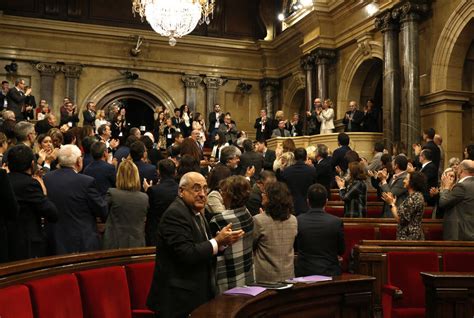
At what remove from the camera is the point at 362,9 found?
1455cm

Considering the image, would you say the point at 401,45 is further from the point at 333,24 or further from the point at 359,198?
the point at 359,198

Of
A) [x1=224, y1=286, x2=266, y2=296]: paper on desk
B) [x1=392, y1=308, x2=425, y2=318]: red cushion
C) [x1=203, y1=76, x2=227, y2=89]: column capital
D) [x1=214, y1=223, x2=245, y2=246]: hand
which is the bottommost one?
[x1=392, y1=308, x2=425, y2=318]: red cushion

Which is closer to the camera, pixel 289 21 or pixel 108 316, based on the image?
pixel 108 316

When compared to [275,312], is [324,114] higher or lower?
higher

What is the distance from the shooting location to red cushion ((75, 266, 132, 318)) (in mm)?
3459

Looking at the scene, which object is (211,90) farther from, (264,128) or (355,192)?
(355,192)

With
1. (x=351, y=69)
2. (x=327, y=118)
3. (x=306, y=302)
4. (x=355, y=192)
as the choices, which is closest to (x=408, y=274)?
(x=355, y=192)

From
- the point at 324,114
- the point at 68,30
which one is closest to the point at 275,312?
the point at 324,114

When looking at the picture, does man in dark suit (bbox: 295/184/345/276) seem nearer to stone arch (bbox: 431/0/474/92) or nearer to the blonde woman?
the blonde woman

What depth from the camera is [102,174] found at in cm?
521

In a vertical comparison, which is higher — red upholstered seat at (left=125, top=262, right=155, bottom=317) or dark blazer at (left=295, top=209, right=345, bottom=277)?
dark blazer at (left=295, top=209, right=345, bottom=277)

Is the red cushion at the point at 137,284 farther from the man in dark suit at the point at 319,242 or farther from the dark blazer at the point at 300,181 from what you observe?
the dark blazer at the point at 300,181

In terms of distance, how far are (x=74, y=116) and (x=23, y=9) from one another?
6597 millimetres

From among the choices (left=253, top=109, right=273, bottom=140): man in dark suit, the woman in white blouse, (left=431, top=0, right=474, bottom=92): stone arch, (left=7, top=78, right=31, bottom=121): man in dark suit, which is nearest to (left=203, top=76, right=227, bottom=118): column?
(left=253, top=109, right=273, bottom=140): man in dark suit
